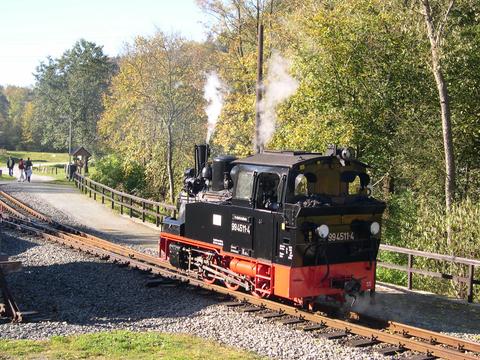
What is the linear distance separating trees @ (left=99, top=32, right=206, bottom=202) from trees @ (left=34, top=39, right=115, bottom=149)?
25.7 m

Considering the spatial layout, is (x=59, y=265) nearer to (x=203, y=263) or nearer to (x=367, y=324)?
(x=203, y=263)

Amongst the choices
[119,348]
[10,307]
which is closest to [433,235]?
[119,348]

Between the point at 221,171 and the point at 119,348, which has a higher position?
the point at 221,171

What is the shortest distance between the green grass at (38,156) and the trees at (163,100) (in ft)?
129

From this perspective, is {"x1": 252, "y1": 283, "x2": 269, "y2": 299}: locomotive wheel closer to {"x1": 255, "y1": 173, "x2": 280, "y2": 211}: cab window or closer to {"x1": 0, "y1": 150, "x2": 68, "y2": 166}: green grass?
{"x1": 255, "y1": 173, "x2": 280, "y2": 211}: cab window

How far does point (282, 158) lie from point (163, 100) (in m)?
20.3

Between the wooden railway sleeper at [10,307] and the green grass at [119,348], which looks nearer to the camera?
the green grass at [119,348]

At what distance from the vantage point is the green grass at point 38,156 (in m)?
68.8

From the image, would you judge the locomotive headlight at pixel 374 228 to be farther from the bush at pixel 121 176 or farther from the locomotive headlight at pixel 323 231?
the bush at pixel 121 176

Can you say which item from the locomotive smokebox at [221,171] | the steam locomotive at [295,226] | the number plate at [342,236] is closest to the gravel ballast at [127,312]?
the steam locomotive at [295,226]

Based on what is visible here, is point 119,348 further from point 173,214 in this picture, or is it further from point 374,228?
point 173,214

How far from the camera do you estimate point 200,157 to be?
13.1 metres

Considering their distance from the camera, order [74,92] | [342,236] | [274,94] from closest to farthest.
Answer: [342,236], [274,94], [74,92]

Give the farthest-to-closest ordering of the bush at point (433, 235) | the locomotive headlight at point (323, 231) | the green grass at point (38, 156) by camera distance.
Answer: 1. the green grass at point (38, 156)
2. the bush at point (433, 235)
3. the locomotive headlight at point (323, 231)
